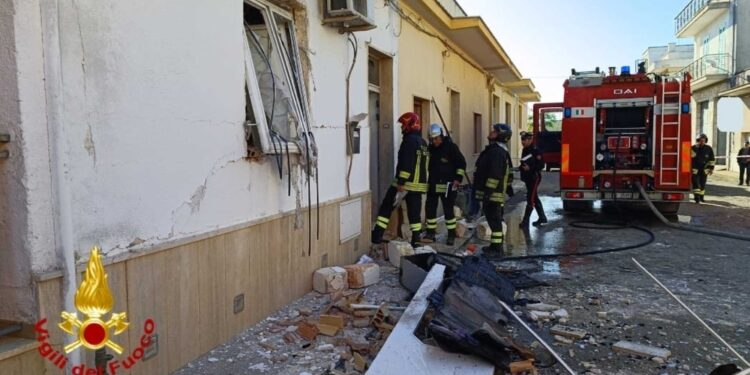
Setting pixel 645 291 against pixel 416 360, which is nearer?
pixel 416 360

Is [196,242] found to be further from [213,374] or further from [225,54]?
[225,54]

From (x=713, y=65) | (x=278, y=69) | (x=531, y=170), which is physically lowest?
(x=531, y=170)

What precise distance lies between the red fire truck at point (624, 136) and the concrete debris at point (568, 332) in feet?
20.2

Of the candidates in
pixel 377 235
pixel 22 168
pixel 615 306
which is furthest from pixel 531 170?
pixel 22 168

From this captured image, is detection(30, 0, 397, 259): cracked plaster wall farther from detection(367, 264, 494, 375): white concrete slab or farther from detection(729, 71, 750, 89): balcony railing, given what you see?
detection(729, 71, 750, 89): balcony railing

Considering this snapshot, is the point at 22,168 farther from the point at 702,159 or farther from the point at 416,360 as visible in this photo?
the point at 702,159

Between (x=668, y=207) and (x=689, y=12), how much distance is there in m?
28.3

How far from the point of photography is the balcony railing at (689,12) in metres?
30.2

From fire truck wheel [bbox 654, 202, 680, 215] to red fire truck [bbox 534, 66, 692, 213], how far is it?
0.02 m

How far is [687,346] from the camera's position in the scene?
402 cm

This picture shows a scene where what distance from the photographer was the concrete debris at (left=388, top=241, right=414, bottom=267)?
635cm

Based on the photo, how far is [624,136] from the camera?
33.1 feet

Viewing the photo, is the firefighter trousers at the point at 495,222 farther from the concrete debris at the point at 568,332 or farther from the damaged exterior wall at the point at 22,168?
the damaged exterior wall at the point at 22,168

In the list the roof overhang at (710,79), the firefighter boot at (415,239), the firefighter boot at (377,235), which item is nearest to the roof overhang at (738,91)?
the roof overhang at (710,79)
